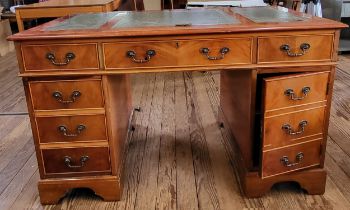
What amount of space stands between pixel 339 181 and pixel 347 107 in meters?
1.02

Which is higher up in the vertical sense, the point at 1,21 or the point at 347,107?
the point at 1,21

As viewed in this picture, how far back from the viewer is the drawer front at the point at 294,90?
1.30 metres

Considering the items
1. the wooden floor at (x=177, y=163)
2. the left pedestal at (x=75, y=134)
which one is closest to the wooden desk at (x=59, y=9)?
the wooden floor at (x=177, y=163)

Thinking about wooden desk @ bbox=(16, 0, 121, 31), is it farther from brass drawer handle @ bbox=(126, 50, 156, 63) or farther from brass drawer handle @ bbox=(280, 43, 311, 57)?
brass drawer handle @ bbox=(280, 43, 311, 57)

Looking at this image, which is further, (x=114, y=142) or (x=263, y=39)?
(x=114, y=142)

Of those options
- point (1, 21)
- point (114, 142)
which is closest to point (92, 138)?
point (114, 142)

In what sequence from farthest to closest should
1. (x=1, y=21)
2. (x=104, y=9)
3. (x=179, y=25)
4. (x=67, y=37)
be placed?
(x=1, y=21) < (x=104, y=9) < (x=179, y=25) < (x=67, y=37)

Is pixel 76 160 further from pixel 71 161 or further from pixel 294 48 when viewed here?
pixel 294 48

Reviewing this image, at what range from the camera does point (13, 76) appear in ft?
11.8

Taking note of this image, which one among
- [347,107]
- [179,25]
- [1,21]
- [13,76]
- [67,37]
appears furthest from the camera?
[1,21]

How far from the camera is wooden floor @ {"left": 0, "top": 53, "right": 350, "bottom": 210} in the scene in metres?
1.49

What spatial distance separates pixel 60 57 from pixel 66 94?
15cm

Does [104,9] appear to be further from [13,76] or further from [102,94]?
[102,94]

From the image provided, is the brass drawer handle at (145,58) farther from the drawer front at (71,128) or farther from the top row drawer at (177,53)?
the drawer front at (71,128)
